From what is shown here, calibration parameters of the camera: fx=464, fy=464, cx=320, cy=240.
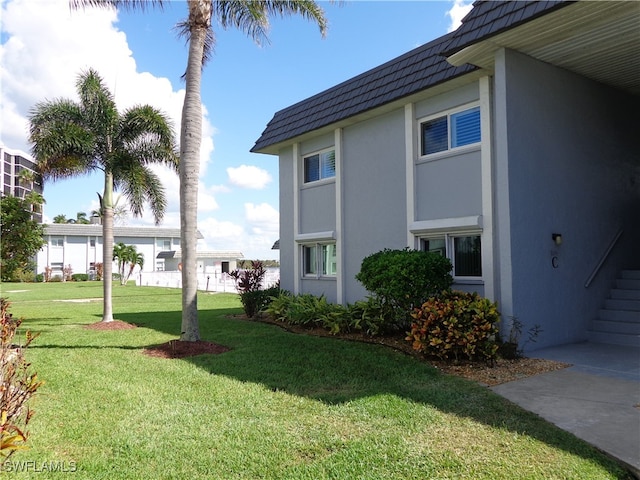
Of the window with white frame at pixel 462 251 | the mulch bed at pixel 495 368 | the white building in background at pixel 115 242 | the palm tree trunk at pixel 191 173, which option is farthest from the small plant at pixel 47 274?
the mulch bed at pixel 495 368

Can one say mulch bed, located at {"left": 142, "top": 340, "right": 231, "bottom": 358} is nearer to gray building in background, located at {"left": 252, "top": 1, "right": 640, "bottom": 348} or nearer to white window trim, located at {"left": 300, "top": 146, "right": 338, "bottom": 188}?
gray building in background, located at {"left": 252, "top": 1, "right": 640, "bottom": 348}

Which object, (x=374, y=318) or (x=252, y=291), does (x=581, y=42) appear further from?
(x=252, y=291)

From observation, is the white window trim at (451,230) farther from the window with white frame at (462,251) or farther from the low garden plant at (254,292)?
the low garden plant at (254,292)

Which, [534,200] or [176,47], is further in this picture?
[176,47]

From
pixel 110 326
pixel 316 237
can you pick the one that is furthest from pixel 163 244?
pixel 316 237

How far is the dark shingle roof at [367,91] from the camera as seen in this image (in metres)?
10.3

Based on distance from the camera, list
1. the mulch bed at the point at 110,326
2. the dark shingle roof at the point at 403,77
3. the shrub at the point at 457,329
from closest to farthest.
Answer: the dark shingle roof at the point at 403,77
the shrub at the point at 457,329
the mulch bed at the point at 110,326

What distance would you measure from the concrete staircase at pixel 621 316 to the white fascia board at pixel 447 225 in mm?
3346

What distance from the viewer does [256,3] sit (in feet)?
34.4

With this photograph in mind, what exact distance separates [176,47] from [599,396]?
11200 millimetres

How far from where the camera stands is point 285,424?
515 cm

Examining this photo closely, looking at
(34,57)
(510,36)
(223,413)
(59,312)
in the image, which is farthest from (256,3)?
(59,312)

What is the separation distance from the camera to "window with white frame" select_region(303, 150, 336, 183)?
14080 mm

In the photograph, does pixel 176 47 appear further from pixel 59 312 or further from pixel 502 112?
pixel 59 312
